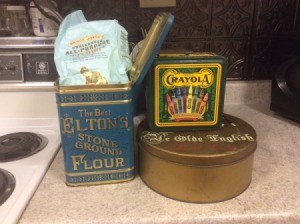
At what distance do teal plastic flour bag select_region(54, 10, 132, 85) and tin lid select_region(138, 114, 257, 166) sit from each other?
12 cm

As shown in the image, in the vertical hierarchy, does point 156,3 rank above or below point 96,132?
above

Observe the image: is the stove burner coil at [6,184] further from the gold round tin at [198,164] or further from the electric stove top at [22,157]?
the gold round tin at [198,164]

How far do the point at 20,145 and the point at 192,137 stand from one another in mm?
400

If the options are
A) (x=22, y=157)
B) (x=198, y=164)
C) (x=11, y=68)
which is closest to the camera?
(x=198, y=164)

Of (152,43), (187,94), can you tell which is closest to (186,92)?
(187,94)

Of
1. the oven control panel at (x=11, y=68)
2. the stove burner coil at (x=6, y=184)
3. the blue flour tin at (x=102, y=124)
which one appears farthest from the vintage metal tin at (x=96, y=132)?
the oven control panel at (x=11, y=68)

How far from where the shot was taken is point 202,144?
52 centimetres

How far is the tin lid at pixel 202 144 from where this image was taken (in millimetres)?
485

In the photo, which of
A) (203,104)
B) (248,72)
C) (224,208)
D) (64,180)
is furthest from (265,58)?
(64,180)

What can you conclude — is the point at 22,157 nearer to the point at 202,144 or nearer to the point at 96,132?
the point at 96,132

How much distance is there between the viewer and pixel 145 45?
19.5 inches

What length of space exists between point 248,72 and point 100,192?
616mm

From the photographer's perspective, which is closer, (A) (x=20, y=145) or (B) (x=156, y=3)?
(A) (x=20, y=145)

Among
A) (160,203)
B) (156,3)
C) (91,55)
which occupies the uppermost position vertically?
(156,3)
